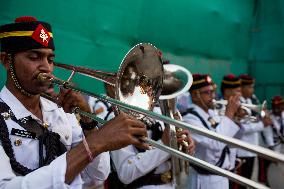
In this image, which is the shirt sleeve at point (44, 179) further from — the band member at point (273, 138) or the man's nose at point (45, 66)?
the band member at point (273, 138)

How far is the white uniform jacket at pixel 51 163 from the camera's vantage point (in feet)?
5.62

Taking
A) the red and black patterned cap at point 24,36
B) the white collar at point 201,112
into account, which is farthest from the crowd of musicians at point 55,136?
the white collar at point 201,112

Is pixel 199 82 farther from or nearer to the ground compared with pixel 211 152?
farther from the ground

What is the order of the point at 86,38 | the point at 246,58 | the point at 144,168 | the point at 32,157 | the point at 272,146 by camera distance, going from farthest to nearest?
the point at 246,58 < the point at 272,146 < the point at 86,38 < the point at 144,168 < the point at 32,157

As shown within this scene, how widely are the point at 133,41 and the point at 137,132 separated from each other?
501 cm

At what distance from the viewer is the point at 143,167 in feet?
10.8

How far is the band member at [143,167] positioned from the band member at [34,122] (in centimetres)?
102

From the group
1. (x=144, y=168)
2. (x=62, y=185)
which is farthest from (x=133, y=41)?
(x=62, y=185)

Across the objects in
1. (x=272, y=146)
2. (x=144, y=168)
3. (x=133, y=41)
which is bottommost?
(x=272, y=146)

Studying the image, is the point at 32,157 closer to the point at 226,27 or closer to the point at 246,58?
the point at 226,27

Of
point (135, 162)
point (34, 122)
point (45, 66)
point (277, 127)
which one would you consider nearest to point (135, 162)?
point (135, 162)

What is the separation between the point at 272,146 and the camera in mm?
7891

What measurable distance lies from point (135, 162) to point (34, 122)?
4.42 ft

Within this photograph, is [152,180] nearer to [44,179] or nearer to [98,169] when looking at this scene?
[98,169]
